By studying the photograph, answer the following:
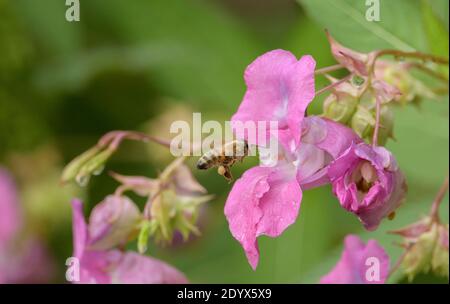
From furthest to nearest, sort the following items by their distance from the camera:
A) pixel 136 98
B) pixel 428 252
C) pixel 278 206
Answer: pixel 136 98 → pixel 428 252 → pixel 278 206

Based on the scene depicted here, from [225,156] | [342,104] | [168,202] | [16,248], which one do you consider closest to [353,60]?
[342,104]

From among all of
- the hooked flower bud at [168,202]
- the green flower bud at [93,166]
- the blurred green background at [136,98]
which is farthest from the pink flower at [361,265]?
the blurred green background at [136,98]

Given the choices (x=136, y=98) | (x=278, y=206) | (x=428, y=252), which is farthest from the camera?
(x=136, y=98)

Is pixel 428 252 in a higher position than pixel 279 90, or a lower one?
lower

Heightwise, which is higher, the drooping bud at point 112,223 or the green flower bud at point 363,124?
the green flower bud at point 363,124

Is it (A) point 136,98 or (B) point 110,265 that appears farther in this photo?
(A) point 136,98

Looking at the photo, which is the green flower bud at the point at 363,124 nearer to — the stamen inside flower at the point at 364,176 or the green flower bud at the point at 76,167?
the stamen inside flower at the point at 364,176

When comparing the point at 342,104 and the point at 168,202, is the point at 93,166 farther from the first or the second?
the point at 342,104
